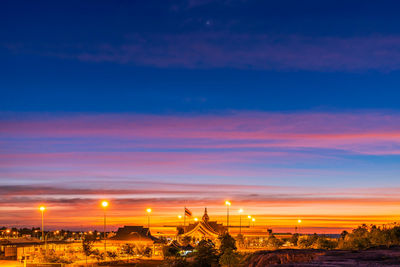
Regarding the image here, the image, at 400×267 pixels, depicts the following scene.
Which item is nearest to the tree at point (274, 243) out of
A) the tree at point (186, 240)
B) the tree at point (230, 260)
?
the tree at point (186, 240)

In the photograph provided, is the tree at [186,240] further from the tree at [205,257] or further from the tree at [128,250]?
the tree at [205,257]

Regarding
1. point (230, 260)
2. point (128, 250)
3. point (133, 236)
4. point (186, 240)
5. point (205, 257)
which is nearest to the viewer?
point (230, 260)

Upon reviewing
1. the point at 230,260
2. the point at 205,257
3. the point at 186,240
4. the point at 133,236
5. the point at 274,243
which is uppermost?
the point at 230,260

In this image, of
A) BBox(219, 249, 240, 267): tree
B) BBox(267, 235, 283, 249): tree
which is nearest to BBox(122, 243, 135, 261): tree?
BBox(267, 235, 283, 249): tree

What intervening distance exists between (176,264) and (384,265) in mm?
25505

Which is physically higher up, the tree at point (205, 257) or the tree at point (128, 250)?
the tree at point (205, 257)

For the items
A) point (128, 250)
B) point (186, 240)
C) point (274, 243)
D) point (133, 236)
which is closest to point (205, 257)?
point (128, 250)

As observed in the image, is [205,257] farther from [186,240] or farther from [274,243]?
[186,240]

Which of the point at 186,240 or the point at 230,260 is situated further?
the point at 186,240

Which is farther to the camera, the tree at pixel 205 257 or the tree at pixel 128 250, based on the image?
the tree at pixel 128 250

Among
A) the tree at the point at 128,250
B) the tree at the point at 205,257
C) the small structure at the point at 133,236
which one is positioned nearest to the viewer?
the tree at the point at 205,257

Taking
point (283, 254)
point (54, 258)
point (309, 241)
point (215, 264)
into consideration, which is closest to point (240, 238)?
point (309, 241)

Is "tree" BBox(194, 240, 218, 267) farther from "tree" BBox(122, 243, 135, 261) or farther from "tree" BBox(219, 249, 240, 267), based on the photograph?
"tree" BBox(122, 243, 135, 261)

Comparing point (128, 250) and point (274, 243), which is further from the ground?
point (274, 243)
